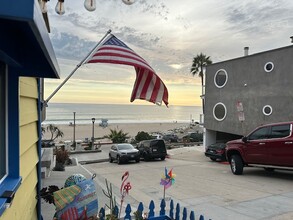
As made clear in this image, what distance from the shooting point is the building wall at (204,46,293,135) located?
64.0ft

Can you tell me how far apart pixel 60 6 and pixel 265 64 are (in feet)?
62.3

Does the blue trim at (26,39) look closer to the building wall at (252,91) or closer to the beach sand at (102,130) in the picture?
Answer: the building wall at (252,91)

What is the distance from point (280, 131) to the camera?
11258 millimetres

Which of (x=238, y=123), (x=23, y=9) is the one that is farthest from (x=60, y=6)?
(x=238, y=123)

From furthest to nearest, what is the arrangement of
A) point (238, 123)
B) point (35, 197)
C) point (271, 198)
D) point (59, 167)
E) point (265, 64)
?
point (238, 123)
point (265, 64)
point (59, 167)
point (271, 198)
point (35, 197)

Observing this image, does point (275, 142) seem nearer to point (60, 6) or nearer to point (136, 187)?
point (136, 187)

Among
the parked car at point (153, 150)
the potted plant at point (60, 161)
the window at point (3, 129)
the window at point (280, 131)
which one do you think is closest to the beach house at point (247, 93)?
the parked car at point (153, 150)

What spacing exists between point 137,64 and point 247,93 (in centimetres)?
1919

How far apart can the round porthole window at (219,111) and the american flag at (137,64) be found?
2015cm

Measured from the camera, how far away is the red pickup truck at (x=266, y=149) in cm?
1093

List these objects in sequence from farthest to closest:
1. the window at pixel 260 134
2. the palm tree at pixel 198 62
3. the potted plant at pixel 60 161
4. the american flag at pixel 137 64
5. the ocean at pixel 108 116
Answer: the ocean at pixel 108 116
the palm tree at pixel 198 62
the potted plant at pixel 60 161
the window at pixel 260 134
the american flag at pixel 137 64

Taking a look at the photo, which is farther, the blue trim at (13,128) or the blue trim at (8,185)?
the blue trim at (13,128)

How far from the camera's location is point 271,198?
28.4 feet

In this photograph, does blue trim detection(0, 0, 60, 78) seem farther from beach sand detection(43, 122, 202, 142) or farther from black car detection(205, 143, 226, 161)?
beach sand detection(43, 122, 202, 142)
